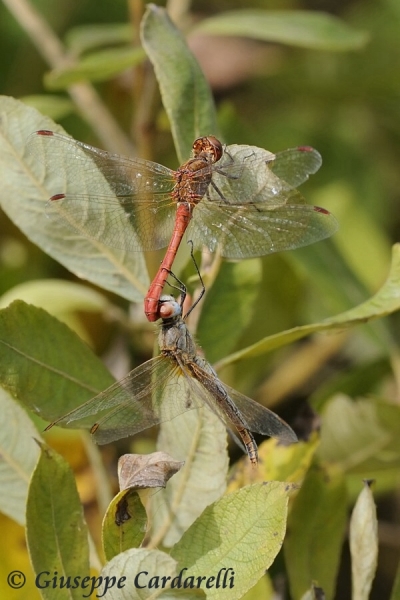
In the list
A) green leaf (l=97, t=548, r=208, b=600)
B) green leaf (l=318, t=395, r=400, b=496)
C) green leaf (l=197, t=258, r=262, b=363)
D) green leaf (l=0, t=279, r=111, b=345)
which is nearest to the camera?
green leaf (l=97, t=548, r=208, b=600)

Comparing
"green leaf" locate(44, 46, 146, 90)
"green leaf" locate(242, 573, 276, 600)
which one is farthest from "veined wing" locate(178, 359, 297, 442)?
"green leaf" locate(44, 46, 146, 90)

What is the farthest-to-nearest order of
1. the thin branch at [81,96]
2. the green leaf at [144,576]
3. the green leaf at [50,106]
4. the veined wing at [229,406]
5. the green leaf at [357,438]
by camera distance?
the thin branch at [81,96], the green leaf at [50,106], the green leaf at [357,438], the veined wing at [229,406], the green leaf at [144,576]

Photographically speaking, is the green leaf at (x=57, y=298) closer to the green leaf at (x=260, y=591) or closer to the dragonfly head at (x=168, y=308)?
the dragonfly head at (x=168, y=308)

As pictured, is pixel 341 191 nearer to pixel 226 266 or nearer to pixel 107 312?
pixel 107 312

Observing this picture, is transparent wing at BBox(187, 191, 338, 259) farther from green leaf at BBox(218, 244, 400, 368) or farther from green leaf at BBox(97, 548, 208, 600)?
green leaf at BBox(97, 548, 208, 600)

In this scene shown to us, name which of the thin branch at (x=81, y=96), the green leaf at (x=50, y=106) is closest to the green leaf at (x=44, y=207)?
the green leaf at (x=50, y=106)

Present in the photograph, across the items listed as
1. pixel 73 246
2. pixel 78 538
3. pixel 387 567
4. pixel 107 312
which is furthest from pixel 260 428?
pixel 387 567

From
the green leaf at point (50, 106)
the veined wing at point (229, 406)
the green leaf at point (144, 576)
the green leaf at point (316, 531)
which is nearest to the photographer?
the green leaf at point (144, 576)
